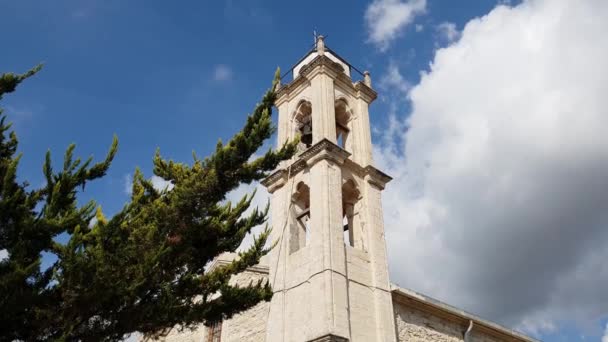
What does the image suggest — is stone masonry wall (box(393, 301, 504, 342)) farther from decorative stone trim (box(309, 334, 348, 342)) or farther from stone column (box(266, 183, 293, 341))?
stone column (box(266, 183, 293, 341))

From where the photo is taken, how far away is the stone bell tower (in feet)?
33.7

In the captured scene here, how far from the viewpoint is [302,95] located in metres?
14.2

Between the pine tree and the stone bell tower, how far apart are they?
1626mm

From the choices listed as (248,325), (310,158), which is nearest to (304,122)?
(310,158)

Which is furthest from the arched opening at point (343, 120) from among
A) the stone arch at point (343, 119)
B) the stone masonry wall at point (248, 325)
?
the stone masonry wall at point (248, 325)

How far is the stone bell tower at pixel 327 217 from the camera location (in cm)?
1026

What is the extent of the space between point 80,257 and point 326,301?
5103 mm

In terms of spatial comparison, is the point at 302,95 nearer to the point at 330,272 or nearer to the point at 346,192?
the point at 346,192

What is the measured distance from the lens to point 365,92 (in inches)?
577

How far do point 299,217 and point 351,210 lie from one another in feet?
4.31

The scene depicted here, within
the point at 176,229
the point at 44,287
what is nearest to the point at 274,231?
the point at 176,229

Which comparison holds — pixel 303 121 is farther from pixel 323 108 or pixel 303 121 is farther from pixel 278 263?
pixel 278 263

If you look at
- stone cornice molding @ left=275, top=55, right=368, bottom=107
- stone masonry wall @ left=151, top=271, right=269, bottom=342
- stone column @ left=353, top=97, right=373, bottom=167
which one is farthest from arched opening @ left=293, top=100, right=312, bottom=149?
stone masonry wall @ left=151, top=271, right=269, bottom=342

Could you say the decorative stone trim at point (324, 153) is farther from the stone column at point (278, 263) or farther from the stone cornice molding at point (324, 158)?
the stone column at point (278, 263)
